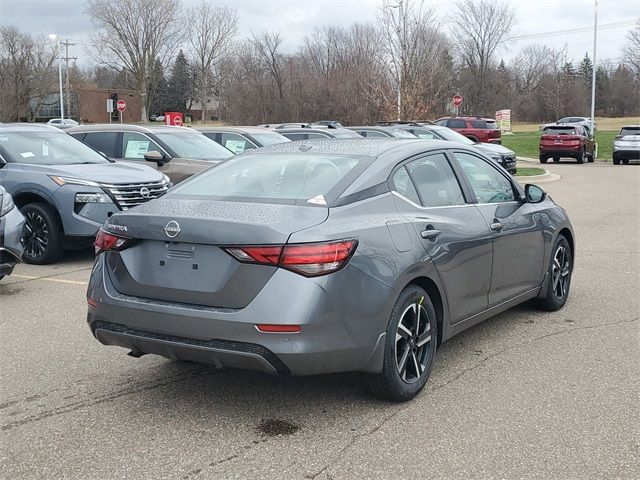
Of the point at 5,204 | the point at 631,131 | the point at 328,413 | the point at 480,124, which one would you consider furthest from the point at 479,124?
the point at 328,413

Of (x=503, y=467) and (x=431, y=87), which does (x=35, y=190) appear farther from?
(x=431, y=87)

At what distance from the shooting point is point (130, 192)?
351 inches

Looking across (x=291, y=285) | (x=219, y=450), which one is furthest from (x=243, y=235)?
(x=219, y=450)

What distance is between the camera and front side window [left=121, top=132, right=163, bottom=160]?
11719mm

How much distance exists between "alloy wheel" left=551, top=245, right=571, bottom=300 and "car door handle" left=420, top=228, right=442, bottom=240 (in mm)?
2214

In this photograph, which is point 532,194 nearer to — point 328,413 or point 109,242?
point 328,413

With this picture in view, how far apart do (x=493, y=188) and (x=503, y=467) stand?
2.75 m

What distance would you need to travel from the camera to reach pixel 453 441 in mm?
3670

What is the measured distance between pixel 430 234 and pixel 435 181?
625 mm

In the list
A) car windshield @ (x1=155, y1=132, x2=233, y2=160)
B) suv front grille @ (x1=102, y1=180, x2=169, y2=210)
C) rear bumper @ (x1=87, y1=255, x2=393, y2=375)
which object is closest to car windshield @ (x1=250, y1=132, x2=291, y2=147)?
car windshield @ (x1=155, y1=132, x2=233, y2=160)

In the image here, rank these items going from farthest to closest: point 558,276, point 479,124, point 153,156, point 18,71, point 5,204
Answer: point 18,71, point 479,124, point 153,156, point 5,204, point 558,276

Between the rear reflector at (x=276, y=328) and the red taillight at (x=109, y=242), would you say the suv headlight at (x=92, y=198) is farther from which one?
the rear reflector at (x=276, y=328)

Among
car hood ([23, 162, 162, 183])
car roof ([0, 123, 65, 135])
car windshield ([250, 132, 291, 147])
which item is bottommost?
car hood ([23, 162, 162, 183])

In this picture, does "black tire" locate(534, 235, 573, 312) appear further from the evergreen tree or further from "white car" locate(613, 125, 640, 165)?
the evergreen tree
